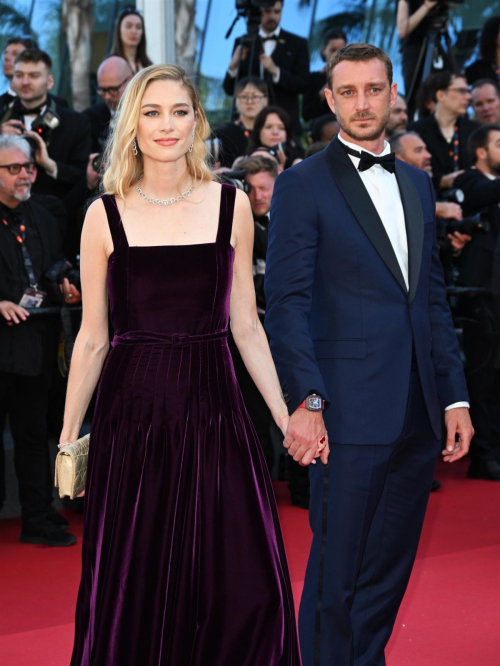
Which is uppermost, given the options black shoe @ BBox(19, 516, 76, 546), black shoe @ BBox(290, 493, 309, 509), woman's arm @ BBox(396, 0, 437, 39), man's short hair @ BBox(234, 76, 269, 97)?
woman's arm @ BBox(396, 0, 437, 39)

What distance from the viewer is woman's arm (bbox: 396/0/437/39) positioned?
8.07m

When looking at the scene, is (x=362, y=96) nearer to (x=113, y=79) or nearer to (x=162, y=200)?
(x=162, y=200)

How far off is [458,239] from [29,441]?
260cm

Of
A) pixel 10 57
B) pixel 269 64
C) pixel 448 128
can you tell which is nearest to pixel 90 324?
pixel 10 57

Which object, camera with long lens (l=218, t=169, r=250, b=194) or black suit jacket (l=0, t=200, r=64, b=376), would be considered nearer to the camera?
black suit jacket (l=0, t=200, r=64, b=376)

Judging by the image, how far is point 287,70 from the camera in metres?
7.79

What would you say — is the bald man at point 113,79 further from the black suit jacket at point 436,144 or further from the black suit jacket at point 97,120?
the black suit jacket at point 436,144

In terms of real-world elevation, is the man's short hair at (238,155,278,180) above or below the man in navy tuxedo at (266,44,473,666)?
above

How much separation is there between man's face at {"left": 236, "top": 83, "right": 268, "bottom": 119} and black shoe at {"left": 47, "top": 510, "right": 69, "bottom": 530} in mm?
3185

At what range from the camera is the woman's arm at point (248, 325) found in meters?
2.66

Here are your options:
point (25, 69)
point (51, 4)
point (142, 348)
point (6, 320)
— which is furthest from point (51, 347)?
point (51, 4)

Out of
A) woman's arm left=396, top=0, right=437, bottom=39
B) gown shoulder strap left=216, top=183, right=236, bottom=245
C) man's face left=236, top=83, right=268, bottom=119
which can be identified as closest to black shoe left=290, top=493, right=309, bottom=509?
man's face left=236, top=83, right=268, bottom=119

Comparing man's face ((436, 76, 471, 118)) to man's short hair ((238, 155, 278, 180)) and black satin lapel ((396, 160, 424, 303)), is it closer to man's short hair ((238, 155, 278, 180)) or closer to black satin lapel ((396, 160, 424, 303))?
man's short hair ((238, 155, 278, 180))

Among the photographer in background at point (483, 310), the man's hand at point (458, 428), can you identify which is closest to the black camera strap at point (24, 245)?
the photographer in background at point (483, 310)
